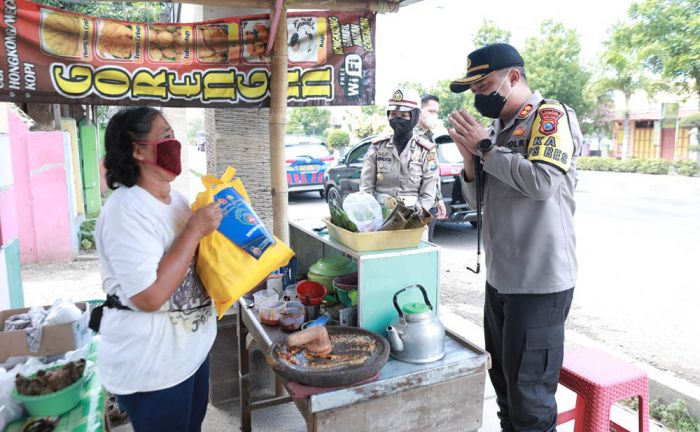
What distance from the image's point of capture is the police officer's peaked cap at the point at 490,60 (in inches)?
83.0

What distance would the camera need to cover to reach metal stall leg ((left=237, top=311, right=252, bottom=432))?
2.84 metres

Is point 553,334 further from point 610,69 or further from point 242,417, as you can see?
point 610,69

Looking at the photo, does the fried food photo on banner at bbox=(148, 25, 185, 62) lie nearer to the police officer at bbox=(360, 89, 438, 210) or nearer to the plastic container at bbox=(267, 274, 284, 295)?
the police officer at bbox=(360, 89, 438, 210)

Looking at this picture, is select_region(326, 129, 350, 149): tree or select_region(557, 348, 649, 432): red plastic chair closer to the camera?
select_region(557, 348, 649, 432): red plastic chair

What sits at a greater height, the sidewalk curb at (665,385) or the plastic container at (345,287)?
the plastic container at (345,287)

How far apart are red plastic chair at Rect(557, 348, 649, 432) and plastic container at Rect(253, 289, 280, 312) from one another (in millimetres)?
1518

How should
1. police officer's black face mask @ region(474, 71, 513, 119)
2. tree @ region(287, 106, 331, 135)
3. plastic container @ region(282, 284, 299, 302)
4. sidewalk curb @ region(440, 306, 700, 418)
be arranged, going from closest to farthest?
police officer's black face mask @ region(474, 71, 513, 119)
plastic container @ region(282, 284, 299, 302)
sidewalk curb @ region(440, 306, 700, 418)
tree @ region(287, 106, 331, 135)

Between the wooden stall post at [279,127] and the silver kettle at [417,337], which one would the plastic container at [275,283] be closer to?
the wooden stall post at [279,127]

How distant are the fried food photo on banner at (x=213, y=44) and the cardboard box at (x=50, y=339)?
1.94m

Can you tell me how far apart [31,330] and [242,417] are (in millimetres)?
1319

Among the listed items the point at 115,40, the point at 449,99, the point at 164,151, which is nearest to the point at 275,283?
the point at 164,151

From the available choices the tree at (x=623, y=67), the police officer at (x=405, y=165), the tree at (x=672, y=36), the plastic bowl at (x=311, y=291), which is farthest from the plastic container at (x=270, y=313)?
the tree at (x=623, y=67)

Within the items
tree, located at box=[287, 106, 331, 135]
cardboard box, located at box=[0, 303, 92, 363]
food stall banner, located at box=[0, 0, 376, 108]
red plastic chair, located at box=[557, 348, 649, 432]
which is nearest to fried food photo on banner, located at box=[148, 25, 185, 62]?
food stall banner, located at box=[0, 0, 376, 108]

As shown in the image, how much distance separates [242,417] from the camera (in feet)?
9.71
